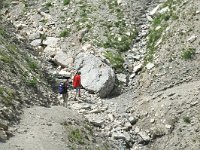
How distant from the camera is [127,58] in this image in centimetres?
3278

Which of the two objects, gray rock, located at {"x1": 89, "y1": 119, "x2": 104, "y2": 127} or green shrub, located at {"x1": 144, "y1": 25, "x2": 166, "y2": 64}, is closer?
gray rock, located at {"x1": 89, "y1": 119, "x2": 104, "y2": 127}

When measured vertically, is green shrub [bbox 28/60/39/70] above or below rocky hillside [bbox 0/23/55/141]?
below

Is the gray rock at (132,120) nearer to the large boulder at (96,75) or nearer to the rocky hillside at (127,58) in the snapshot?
the rocky hillside at (127,58)

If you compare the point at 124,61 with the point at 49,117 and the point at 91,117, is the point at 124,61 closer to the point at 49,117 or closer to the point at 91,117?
the point at 91,117

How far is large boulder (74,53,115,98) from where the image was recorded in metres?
29.2

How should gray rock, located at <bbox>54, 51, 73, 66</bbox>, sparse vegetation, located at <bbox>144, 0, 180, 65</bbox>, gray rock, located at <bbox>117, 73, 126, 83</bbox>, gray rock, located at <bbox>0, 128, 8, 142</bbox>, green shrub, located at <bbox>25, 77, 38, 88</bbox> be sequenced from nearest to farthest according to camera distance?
1. gray rock, located at <bbox>0, 128, 8, 142</bbox>
2. green shrub, located at <bbox>25, 77, 38, 88</bbox>
3. gray rock, located at <bbox>117, 73, 126, 83</bbox>
4. sparse vegetation, located at <bbox>144, 0, 180, 65</bbox>
5. gray rock, located at <bbox>54, 51, 73, 66</bbox>

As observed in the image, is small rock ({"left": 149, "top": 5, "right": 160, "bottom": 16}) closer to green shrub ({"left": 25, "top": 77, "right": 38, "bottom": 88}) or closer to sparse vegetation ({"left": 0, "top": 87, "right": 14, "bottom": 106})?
green shrub ({"left": 25, "top": 77, "right": 38, "bottom": 88})

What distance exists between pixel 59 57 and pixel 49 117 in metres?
9.80

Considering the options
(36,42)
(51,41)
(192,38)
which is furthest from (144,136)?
(36,42)

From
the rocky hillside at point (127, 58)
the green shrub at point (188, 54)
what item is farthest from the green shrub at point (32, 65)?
the green shrub at point (188, 54)

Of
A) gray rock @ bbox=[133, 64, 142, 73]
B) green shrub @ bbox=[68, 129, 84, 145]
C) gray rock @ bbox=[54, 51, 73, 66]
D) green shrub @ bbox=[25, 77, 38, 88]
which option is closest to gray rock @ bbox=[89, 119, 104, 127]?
green shrub @ bbox=[68, 129, 84, 145]

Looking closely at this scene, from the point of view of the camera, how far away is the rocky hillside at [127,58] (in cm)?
2558

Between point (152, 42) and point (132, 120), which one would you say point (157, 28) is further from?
point (132, 120)

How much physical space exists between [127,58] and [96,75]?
4.03 meters
